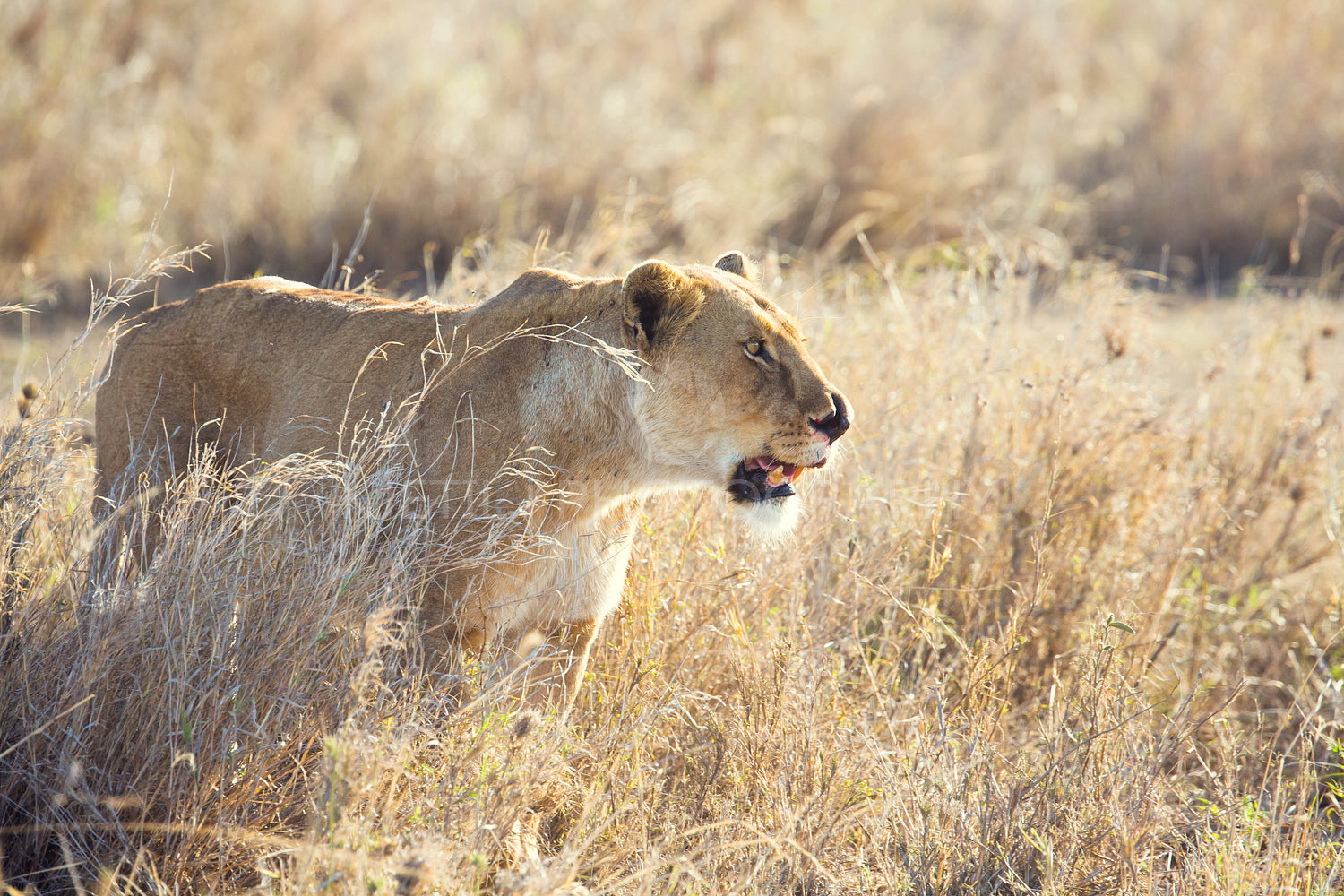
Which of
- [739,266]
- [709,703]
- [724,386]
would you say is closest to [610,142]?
[739,266]

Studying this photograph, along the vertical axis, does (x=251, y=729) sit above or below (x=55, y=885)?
above

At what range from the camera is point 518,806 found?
277 centimetres

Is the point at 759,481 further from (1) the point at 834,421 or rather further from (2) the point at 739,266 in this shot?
(2) the point at 739,266

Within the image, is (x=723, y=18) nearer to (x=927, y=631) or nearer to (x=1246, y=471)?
(x=1246, y=471)

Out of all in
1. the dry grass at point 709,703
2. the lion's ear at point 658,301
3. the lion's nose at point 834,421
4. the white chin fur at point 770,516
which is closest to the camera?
the dry grass at point 709,703

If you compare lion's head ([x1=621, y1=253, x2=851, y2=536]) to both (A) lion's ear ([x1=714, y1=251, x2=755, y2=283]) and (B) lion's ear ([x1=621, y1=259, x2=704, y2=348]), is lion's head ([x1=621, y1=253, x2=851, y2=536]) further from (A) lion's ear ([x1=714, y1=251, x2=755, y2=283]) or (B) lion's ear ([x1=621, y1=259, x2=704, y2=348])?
(A) lion's ear ([x1=714, y1=251, x2=755, y2=283])

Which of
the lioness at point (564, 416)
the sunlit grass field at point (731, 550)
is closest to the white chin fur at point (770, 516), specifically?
the lioness at point (564, 416)

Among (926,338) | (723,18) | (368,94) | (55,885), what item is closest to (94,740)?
(55,885)

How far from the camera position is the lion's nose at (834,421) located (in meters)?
3.16

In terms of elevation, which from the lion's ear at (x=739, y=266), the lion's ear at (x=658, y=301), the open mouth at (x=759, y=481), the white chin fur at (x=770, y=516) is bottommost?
the white chin fur at (x=770, y=516)

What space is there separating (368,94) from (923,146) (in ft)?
16.8

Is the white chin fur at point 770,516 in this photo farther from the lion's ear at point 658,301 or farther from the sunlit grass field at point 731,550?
the lion's ear at point 658,301

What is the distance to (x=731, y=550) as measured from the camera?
4098 millimetres

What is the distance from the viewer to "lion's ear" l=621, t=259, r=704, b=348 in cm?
304
